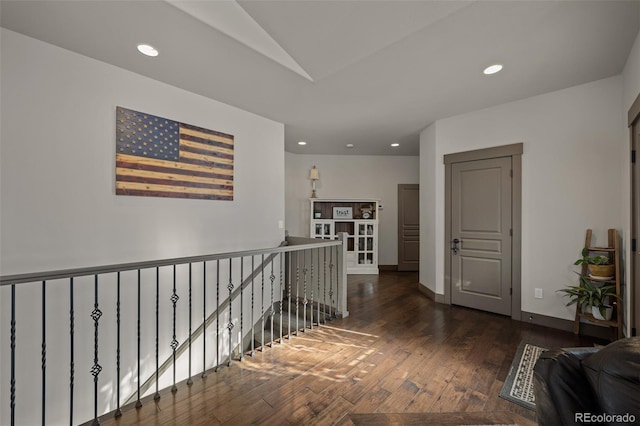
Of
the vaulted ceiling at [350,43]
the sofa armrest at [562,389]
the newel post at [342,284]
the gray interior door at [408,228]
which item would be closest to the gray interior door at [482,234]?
the vaulted ceiling at [350,43]

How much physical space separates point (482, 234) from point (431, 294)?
1199 millimetres

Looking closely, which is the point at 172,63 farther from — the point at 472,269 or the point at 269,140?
the point at 472,269

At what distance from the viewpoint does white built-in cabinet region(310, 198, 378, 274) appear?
20.7 ft

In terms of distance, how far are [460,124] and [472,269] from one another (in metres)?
2.02

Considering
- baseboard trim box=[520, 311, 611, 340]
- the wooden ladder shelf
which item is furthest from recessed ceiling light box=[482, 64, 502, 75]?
baseboard trim box=[520, 311, 611, 340]

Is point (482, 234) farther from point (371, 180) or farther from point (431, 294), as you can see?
point (371, 180)

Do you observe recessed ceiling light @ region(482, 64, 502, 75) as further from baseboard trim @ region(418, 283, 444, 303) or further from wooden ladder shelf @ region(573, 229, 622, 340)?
baseboard trim @ region(418, 283, 444, 303)

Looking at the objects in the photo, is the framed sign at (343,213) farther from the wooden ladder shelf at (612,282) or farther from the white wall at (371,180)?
the wooden ladder shelf at (612,282)

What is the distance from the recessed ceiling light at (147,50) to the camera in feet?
7.79

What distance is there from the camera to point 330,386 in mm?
2133

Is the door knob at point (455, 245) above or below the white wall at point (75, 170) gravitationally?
below

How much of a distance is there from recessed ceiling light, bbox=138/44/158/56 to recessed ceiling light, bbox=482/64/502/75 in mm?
2976

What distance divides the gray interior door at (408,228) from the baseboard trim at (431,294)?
193cm

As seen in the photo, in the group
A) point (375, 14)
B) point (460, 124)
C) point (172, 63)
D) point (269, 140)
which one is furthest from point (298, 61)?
point (460, 124)
